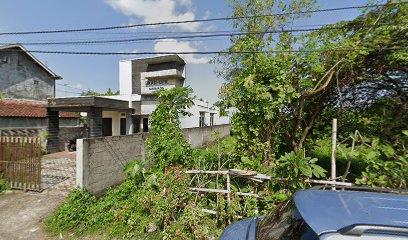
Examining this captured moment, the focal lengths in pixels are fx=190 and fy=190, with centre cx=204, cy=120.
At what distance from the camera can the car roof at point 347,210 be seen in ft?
4.66

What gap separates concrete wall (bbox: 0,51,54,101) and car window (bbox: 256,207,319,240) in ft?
69.7

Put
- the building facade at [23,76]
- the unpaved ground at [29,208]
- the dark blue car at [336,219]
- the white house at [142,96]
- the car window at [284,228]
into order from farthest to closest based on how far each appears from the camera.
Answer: the white house at [142,96] → the building facade at [23,76] → the unpaved ground at [29,208] → the car window at [284,228] → the dark blue car at [336,219]

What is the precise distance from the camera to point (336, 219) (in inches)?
58.2

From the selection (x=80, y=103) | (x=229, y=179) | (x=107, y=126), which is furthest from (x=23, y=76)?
(x=229, y=179)

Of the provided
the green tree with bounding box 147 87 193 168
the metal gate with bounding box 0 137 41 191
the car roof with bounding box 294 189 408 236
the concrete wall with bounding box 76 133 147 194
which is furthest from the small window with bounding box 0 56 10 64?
the car roof with bounding box 294 189 408 236

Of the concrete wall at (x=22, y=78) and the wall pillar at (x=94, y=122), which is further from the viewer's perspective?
the concrete wall at (x=22, y=78)

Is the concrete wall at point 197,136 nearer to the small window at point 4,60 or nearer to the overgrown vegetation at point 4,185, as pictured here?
the overgrown vegetation at point 4,185

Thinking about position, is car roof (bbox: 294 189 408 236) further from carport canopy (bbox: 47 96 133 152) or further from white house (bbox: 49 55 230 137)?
white house (bbox: 49 55 230 137)

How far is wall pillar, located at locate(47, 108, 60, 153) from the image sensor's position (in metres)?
11.9

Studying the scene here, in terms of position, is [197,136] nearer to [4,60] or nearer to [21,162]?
[21,162]

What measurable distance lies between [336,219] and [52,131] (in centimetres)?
1511

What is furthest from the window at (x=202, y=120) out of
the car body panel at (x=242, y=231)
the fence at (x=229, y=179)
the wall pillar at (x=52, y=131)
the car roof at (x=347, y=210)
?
the car roof at (x=347, y=210)

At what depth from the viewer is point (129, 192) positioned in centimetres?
501

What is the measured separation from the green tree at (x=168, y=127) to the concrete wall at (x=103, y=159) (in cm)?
137
